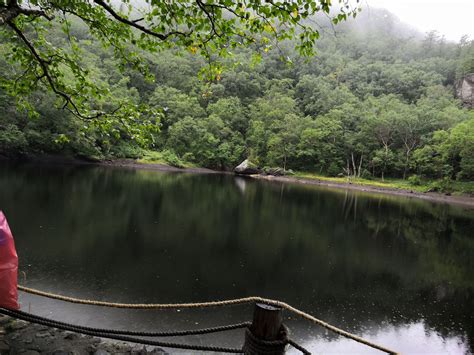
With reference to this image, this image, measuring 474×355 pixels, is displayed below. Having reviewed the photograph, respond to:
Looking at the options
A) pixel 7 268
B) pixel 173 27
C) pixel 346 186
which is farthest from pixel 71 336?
pixel 346 186

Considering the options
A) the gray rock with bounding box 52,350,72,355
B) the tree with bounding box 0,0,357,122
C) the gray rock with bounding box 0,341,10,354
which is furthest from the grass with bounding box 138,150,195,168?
the gray rock with bounding box 52,350,72,355

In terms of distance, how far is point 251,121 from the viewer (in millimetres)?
74000

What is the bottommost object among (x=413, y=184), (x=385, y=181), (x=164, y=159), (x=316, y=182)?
(x=316, y=182)

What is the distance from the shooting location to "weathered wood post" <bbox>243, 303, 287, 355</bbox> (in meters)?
3.10

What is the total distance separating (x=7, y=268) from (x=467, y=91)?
95.4 m

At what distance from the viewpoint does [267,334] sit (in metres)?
3.12

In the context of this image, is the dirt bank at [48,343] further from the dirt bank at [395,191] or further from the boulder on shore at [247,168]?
the boulder on shore at [247,168]

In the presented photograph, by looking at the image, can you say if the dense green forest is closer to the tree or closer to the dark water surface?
the dark water surface

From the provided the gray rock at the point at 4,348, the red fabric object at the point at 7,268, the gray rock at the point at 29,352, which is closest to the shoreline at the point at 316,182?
the gray rock at the point at 4,348

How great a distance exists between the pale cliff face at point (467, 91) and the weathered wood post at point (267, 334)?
3565 inches

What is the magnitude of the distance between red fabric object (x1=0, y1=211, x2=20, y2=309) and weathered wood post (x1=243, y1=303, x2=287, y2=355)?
9.22ft

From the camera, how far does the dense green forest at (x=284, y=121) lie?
47.2 m

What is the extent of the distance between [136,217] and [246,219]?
6.66m

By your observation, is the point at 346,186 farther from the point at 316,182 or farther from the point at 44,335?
the point at 44,335
